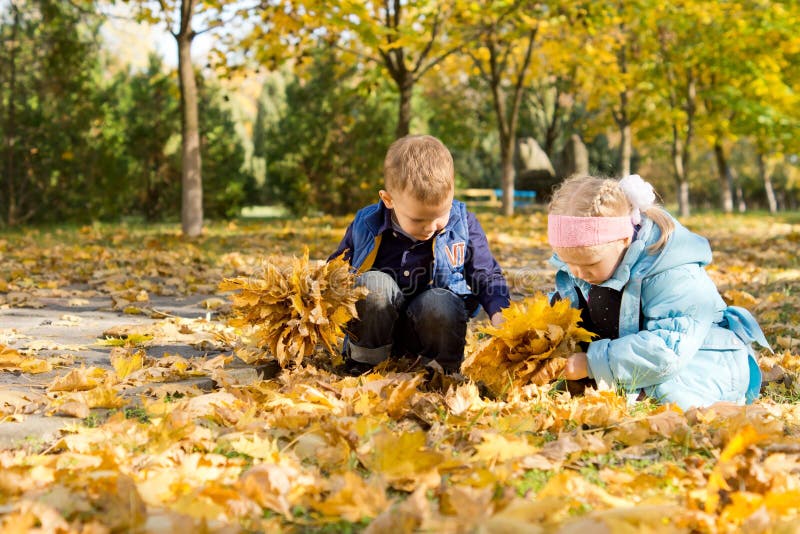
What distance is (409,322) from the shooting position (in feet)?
9.92

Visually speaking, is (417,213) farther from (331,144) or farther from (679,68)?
(679,68)

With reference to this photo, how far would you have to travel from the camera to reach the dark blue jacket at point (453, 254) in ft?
9.87

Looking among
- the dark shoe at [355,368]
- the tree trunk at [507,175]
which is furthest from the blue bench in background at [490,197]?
the dark shoe at [355,368]

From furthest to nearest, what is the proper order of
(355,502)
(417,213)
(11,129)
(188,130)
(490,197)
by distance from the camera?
(490,197) < (11,129) < (188,130) < (417,213) < (355,502)

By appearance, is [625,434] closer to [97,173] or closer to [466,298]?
[466,298]

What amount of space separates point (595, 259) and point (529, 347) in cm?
38

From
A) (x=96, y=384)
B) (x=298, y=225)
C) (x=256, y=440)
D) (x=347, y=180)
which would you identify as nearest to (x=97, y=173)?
(x=298, y=225)

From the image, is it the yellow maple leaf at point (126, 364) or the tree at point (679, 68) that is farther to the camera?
the tree at point (679, 68)

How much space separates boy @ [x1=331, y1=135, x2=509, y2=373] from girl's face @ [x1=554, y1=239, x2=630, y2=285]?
1.34 ft

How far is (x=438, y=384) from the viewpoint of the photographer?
2762mm

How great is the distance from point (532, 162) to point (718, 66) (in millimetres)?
7036

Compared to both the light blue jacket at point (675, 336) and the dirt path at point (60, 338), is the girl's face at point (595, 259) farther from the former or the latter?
the dirt path at point (60, 338)

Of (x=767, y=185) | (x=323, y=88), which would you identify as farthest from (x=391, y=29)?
(x=767, y=185)

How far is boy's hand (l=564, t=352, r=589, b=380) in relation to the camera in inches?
98.9
